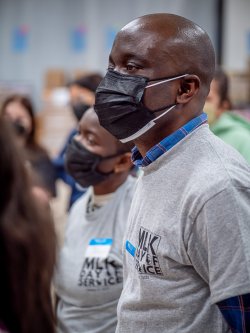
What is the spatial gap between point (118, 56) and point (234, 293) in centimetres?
66

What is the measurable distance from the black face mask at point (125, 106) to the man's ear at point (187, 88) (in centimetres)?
2

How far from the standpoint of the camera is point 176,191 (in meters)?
1.22

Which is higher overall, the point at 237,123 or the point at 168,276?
the point at 168,276

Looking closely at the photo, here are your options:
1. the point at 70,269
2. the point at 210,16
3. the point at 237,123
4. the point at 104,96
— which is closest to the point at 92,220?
the point at 70,269

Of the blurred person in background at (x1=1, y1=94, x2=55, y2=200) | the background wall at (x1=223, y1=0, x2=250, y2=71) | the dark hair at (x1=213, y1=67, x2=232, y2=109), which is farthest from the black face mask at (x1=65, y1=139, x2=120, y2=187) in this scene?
the background wall at (x1=223, y1=0, x2=250, y2=71)

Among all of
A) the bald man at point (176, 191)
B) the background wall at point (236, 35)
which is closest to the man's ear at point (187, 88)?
the bald man at point (176, 191)

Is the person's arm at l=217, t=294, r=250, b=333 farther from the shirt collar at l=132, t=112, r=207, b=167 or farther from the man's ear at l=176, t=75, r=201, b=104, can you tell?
the man's ear at l=176, t=75, r=201, b=104

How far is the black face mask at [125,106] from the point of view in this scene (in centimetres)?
130

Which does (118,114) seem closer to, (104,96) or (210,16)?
(104,96)

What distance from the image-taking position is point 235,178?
3.75 feet

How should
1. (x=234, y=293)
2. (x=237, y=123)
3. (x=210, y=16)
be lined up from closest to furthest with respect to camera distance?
1. (x=234, y=293)
2. (x=237, y=123)
3. (x=210, y=16)

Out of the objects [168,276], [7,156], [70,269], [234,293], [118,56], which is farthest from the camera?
[70,269]

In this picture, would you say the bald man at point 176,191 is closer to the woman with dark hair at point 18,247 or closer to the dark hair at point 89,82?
the woman with dark hair at point 18,247

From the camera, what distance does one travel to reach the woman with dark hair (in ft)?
2.88
